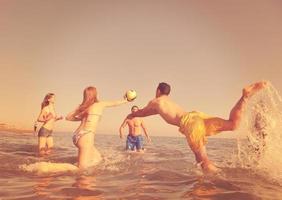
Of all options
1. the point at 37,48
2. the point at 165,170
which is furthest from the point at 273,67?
the point at 37,48

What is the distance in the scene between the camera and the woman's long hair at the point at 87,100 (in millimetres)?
3807

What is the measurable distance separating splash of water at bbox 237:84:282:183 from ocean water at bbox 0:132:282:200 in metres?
0.08

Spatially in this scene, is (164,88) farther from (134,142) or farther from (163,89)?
(134,142)

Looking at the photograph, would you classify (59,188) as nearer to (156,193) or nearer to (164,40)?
(156,193)

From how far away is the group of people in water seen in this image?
12.1ft

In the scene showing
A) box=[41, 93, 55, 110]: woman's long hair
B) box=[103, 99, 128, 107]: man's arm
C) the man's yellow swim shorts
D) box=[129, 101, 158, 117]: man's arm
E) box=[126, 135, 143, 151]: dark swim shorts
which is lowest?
box=[126, 135, 143, 151]: dark swim shorts

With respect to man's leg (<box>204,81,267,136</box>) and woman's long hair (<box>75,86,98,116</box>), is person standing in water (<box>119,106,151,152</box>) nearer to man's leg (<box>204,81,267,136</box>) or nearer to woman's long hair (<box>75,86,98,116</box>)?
woman's long hair (<box>75,86,98,116</box>)

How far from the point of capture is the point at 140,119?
3875 mm

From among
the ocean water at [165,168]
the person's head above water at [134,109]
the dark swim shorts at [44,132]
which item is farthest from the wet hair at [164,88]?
the dark swim shorts at [44,132]

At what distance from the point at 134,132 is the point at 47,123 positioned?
0.78 meters

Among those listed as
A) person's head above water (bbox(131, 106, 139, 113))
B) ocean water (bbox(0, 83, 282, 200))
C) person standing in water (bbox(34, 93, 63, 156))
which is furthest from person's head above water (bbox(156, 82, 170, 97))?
person standing in water (bbox(34, 93, 63, 156))

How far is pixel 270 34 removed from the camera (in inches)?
161

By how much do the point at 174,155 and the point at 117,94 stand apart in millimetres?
751

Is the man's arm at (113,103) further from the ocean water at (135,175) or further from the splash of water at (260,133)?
the splash of water at (260,133)
